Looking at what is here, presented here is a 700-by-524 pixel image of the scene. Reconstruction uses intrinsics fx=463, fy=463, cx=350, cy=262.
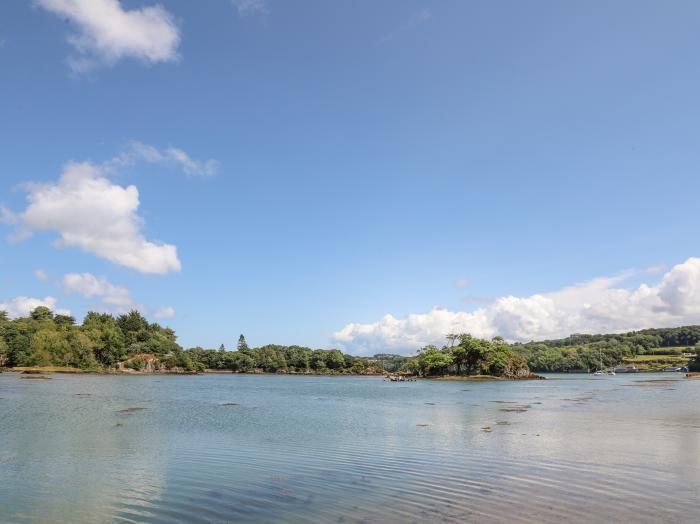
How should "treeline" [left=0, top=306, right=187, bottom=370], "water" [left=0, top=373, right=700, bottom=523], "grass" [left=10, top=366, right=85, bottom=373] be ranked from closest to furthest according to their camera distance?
"water" [left=0, top=373, right=700, bottom=523], "grass" [left=10, top=366, right=85, bottom=373], "treeline" [left=0, top=306, right=187, bottom=370]

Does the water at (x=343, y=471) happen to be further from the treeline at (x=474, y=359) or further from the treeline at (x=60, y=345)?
the treeline at (x=60, y=345)

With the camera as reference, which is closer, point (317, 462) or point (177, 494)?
point (177, 494)

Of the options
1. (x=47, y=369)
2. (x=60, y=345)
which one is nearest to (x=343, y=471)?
(x=47, y=369)

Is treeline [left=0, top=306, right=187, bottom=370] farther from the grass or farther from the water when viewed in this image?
the water

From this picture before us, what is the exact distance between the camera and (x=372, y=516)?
14.3 meters

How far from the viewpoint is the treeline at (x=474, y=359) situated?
155750mm

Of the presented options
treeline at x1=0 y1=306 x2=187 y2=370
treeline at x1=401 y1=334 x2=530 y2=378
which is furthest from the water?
treeline at x1=0 y1=306 x2=187 y2=370

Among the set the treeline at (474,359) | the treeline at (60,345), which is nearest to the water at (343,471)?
the treeline at (474,359)

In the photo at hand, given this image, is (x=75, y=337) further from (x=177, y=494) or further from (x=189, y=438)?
(x=177, y=494)

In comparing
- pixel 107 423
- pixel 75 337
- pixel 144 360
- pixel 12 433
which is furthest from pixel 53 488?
pixel 144 360

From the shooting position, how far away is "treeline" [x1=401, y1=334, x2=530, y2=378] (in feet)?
511

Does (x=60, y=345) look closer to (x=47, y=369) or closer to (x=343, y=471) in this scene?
(x=47, y=369)

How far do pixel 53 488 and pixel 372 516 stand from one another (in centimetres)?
1211

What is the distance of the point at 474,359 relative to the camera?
15888 cm
